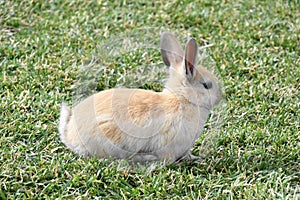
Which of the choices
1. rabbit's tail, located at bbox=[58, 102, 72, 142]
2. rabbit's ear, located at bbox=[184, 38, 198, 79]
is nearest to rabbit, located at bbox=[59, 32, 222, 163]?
rabbit's ear, located at bbox=[184, 38, 198, 79]

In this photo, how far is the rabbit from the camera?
13.3 ft

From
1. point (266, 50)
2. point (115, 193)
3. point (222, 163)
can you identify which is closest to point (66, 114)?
point (115, 193)

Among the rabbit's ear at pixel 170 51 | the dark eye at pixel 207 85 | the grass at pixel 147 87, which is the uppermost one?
the rabbit's ear at pixel 170 51

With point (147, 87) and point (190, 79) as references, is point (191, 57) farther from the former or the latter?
point (147, 87)

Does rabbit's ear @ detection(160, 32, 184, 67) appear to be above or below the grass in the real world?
Answer: above

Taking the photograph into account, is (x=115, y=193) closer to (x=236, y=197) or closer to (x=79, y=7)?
(x=236, y=197)

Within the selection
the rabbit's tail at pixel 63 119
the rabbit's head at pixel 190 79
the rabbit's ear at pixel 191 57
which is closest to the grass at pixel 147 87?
the rabbit's tail at pixel 63 119

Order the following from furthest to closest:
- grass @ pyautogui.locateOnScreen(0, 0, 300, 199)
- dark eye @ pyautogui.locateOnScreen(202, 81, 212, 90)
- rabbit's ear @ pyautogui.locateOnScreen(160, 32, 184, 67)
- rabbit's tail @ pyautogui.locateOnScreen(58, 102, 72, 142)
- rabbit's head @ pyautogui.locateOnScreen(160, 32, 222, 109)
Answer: rabbit's tail @ pyautogui.locateOnScreen(58, 102, 72, 142), rabbit's ear @ pyautogui.locateOnScreen(160, 32, 184, 67), dark eye @ pyautogui.locateOnScreen(202, 81, 212, 90), rabbit's head @ pyautogui.locateOnScreen(160, 32, 222, 109), grass @ pyautogui.locateOnScreen(0, 0, 300, 199)

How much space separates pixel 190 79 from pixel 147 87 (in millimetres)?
1170

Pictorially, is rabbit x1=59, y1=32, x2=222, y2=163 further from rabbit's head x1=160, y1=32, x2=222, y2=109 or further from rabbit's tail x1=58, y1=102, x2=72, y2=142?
rabbit's tail x1=58, y1=102, x2=72, y2=142

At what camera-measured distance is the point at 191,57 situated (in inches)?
161

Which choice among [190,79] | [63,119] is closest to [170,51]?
[190,79]

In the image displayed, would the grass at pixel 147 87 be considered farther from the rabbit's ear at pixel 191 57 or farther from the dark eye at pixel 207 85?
the rabbit's ear at pixel 191 57

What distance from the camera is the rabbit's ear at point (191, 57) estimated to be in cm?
405
